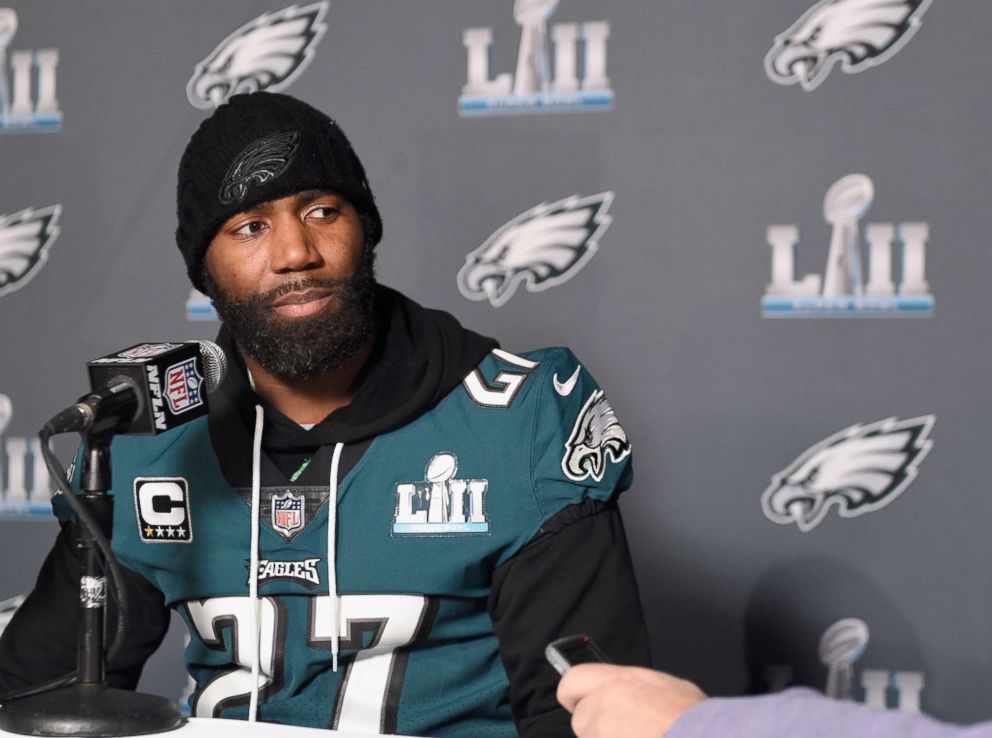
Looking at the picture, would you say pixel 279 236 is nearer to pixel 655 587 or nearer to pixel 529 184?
pixel 529 184

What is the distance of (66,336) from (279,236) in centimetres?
95

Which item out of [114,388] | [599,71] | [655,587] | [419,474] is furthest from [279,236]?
[655,587]

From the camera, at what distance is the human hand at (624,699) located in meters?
0.79

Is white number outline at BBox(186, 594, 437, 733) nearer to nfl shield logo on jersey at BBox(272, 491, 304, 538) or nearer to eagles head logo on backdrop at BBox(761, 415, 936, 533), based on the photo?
nfl shield logo on jersey at BBox(272, 491, 304, 538)

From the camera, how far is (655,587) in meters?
2.06

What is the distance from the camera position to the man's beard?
1.56m

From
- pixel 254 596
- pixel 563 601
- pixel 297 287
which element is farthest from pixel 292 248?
pixel 563 601

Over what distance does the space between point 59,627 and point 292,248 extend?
54 cm

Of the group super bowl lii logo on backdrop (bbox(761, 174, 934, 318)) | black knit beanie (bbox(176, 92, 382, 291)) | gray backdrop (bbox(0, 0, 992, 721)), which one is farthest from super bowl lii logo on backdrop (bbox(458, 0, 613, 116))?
black knit beanie (bbox(176, 92, 382, 291))

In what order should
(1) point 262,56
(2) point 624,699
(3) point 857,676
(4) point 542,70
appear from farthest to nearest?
(1) point 262,56 < (4) point 542,70 < (3) point 857,676 < (2) point 624,699

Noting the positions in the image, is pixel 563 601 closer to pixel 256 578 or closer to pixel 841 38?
pixel 256 578

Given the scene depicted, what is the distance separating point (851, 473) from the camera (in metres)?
1.98

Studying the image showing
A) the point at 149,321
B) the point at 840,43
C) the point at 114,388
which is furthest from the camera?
the point at 149,321

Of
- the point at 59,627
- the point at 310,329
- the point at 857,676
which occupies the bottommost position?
the point at 857,676
